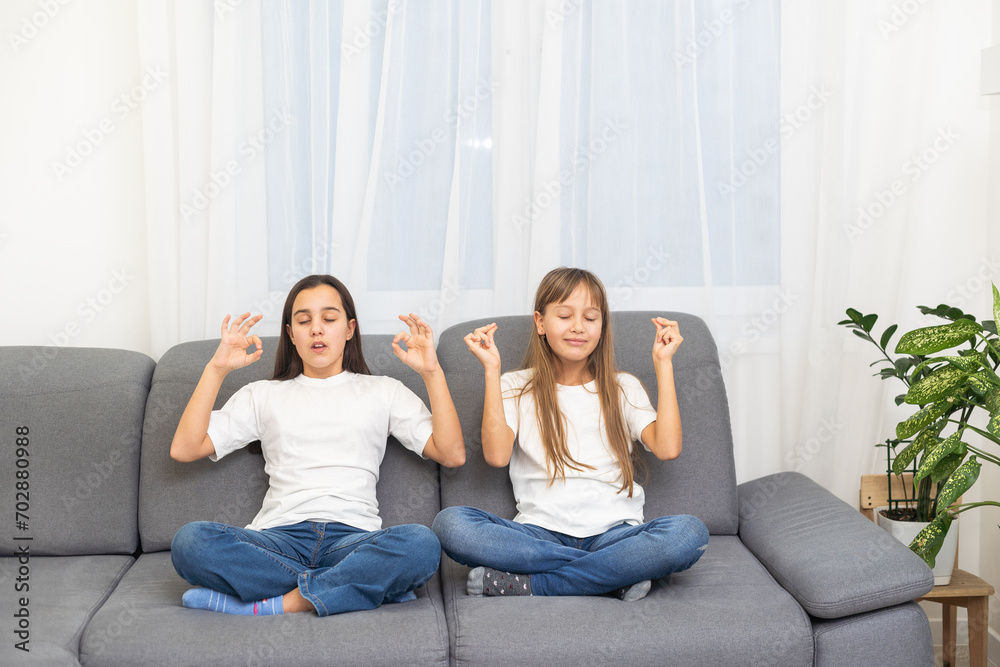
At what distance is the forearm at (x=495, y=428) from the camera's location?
183 cm

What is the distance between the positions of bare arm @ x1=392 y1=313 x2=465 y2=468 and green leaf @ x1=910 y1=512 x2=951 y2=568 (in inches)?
39.9

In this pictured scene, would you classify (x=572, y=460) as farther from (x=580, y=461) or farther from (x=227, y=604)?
(x=227, y=604)

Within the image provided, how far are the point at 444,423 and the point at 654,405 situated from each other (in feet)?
1.77

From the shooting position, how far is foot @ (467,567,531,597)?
1.62 m

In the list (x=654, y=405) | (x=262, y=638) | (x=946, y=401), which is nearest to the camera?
(x=262, y=638)

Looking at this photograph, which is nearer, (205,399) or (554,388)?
(205,399)

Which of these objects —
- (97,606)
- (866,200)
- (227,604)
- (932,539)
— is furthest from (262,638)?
(866,200)

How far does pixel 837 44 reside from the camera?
227 centimetres

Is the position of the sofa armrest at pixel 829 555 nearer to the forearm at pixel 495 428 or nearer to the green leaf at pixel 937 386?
the green leaf at pixel 937 386

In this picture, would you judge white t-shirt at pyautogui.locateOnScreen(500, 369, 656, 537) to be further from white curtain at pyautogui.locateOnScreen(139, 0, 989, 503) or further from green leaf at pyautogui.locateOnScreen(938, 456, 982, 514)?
green leaf at pyautogui.locateOnScreen(938, 456, 982, 514)

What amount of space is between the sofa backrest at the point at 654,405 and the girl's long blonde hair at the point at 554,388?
0.27ft

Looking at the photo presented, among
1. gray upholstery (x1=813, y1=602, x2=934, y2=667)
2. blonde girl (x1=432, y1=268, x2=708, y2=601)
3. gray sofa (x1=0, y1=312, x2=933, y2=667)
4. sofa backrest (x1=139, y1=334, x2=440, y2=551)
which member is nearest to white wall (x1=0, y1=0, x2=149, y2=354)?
gray sofa (x1=0, y1=312, x2=933, y2=667)

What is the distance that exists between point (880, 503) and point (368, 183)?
1.61 metres

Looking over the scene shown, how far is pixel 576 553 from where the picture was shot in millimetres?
1668
